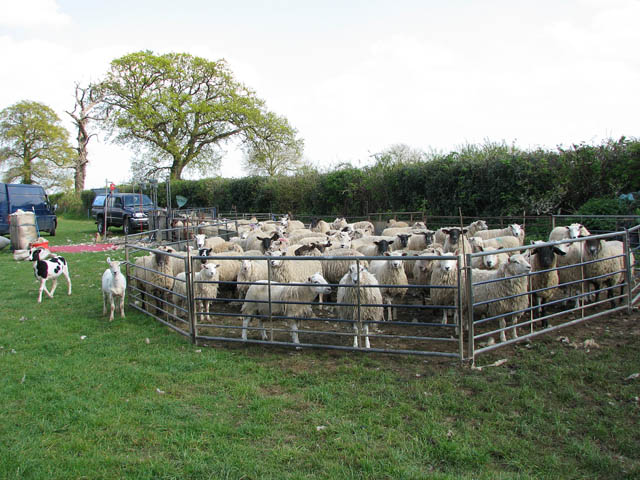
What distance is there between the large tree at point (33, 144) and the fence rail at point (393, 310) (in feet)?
152

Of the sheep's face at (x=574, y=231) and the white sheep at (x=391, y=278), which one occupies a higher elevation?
the sheep's face at (x=574, y=231)

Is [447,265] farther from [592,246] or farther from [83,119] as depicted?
[83,119]

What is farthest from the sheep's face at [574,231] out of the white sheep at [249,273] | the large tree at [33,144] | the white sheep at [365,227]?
the large tree at [33,144]

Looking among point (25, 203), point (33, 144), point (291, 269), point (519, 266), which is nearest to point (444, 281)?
point (519, 266)

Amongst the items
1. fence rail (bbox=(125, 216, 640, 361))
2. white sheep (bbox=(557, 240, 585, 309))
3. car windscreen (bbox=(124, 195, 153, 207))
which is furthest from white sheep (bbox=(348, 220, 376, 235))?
car windscreen (bbox=(124, 195, 153, 207))

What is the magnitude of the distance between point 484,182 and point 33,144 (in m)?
48.3

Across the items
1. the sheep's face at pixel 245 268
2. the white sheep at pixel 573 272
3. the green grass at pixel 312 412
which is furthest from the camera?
the sheep's face at pixel 245 268

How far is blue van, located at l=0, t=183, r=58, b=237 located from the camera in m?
21.3

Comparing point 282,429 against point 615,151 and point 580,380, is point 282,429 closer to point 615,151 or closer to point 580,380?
point 580,380

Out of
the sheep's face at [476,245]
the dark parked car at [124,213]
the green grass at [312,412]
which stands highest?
the dark parked car at [124,213]

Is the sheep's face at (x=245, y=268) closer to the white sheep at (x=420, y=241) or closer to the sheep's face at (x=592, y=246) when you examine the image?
the white sheep at (x=420, y=241)

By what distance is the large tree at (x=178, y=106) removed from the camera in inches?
1361

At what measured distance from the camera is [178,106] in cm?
3459

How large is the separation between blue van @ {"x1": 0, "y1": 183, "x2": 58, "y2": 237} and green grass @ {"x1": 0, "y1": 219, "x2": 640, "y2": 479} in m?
18.7
